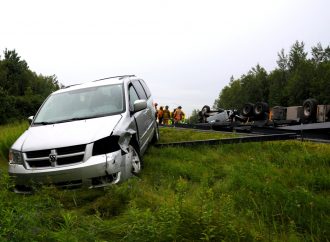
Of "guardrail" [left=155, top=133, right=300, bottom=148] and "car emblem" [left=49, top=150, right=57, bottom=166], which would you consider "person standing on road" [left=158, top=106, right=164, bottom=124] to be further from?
"car emblem" [left=49, top=150, right=57, bottom=166]

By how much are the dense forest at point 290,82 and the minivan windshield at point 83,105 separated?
58925mm

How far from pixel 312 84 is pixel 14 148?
6496 cm

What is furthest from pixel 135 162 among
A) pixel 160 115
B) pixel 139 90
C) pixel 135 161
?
pixel 160 115

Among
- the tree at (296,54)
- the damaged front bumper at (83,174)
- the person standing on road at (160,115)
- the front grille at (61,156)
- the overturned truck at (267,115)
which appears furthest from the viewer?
the tree at (296,54)

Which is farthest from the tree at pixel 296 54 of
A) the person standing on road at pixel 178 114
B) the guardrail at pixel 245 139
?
the guardrail at pixel 245 139

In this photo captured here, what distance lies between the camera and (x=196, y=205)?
146 inches

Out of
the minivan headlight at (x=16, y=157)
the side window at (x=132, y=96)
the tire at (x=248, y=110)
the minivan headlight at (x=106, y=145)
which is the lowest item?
the minivan headlight at (x=16, y=157)

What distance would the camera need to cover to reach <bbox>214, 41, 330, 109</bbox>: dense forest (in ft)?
212

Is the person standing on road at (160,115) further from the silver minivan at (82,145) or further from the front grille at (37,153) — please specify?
Result: the front grille at (37,153)

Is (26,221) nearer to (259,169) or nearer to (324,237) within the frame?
(324,237)

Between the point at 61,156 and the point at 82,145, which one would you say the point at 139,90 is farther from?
the point at 61,156

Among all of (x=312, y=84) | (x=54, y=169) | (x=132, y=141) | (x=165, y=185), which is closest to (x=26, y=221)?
(x=54, y=169)

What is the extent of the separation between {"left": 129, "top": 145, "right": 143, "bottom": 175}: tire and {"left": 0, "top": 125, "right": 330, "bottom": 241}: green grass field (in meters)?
0.17

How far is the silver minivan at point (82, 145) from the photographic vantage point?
5078 millimetres
